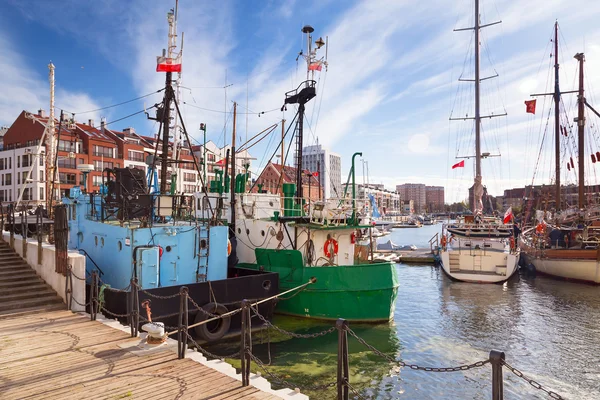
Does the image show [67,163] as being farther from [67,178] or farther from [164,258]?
[164,258]

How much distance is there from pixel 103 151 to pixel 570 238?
5731cm

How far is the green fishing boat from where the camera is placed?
48.1 ft

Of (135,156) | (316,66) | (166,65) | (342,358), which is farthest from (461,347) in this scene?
(135,156)

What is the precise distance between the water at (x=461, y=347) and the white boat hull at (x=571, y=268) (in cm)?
280

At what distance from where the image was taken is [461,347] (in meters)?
13.6

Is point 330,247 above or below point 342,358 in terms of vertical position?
above

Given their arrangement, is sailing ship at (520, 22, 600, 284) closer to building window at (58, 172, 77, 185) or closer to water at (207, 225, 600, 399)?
water at (207, 225, 600, 399)

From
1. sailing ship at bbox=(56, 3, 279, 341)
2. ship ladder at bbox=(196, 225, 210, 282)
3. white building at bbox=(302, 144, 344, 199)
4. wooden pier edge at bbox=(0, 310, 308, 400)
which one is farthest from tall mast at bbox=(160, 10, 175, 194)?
white building at bbox=(302, 144, 344, 199)

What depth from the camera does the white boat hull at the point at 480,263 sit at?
2624 cm

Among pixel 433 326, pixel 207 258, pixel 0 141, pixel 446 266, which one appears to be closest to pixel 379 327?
pixel 433 326

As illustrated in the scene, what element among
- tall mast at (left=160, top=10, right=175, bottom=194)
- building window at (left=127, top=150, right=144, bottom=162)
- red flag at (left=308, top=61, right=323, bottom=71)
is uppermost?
building window at (left=127, top=150, right=144, bottom=162)

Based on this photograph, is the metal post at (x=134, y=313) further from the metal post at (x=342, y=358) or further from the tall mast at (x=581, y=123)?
the tall mast at (x=581, y=123)

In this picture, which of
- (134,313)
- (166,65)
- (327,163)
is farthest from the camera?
(327,163)

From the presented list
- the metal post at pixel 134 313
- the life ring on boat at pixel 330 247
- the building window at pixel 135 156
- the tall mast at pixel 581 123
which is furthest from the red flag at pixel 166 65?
the building window at pixel 135 156
